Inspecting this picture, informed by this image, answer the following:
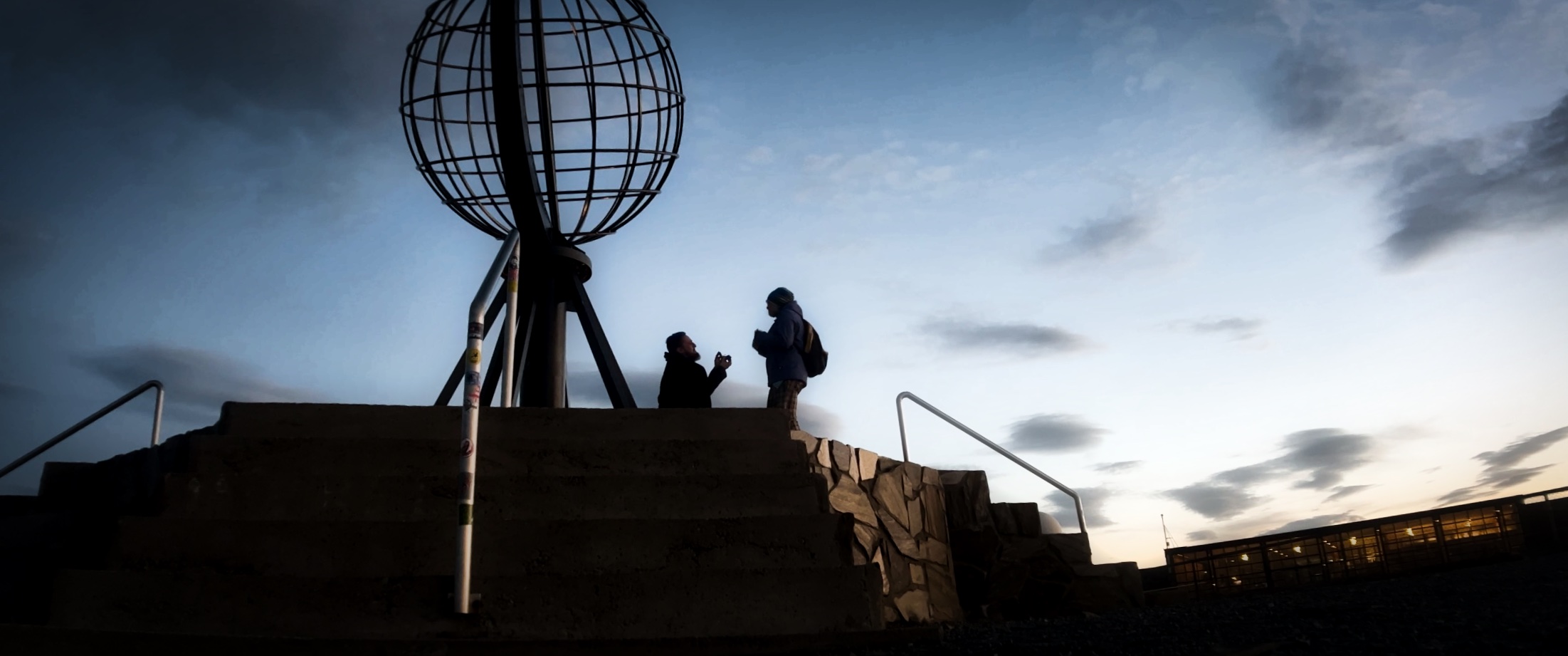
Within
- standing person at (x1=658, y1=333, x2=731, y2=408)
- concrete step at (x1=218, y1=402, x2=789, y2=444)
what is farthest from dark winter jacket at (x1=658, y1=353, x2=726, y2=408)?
concrete step at (x1=218, y1=402, x2=789, y2=444)

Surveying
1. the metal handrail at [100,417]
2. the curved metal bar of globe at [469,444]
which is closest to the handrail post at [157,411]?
the metal handrail at [100,417]

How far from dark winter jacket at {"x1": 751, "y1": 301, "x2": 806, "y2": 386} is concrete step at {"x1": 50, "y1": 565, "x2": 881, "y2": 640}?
2.43 m

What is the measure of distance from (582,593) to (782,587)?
27.1 inches

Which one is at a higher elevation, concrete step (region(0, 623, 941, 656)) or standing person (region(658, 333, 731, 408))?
standing person (region(658, 333, 731, 408))

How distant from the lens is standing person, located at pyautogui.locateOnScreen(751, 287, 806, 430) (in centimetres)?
562

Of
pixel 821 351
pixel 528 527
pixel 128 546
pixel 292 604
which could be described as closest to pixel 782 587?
pixel 528 527

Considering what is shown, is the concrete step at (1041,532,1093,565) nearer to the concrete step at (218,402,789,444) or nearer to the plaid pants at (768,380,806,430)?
the plaid pants at (768,380,806,430)

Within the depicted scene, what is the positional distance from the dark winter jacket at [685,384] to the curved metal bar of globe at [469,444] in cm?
255

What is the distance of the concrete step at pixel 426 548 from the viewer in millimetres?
3285

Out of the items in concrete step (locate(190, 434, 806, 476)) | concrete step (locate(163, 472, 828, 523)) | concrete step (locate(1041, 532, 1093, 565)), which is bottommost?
concrete step (locate(1041, 532, 1093, 565))

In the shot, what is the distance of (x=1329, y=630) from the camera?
266 centimetres

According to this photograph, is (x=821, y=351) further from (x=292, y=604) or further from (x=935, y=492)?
(x=292, y=604)

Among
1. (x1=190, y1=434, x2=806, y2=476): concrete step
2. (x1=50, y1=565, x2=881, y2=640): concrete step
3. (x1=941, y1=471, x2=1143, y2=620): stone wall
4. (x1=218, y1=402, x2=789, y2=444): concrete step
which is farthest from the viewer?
(x1=941, y1=471, x2=1143, y2=620): stone wall

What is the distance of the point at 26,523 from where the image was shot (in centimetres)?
411
